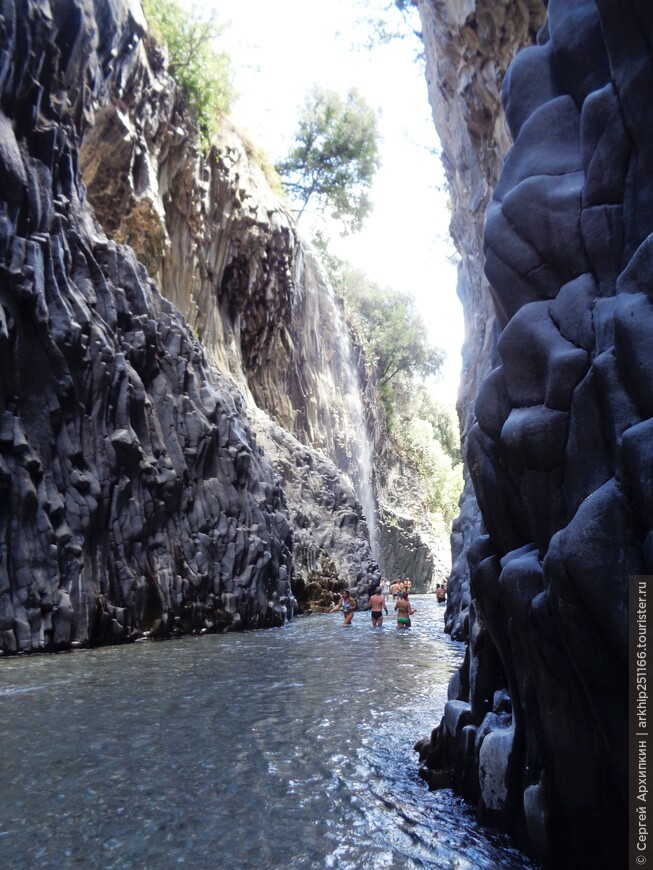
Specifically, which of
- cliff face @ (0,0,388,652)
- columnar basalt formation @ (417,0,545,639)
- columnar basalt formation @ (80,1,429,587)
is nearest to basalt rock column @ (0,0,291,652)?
cliff face @ (0,0,388,652)

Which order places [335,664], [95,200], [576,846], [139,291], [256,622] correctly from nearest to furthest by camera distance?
1. [576,846]
2. [335,664]
3. [139,291]
4. [256,622]
5. [95,200]

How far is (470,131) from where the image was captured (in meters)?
18.3

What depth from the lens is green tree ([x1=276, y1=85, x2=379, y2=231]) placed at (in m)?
38.4

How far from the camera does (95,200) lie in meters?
20.3

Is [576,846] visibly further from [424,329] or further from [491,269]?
[424,329]

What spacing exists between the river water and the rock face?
1.82ft

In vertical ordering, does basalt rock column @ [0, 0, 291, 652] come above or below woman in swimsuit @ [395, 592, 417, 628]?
above

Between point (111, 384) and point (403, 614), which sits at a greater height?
point (111, 384)

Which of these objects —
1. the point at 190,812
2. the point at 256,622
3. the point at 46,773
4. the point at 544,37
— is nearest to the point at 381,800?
the point at 190,812

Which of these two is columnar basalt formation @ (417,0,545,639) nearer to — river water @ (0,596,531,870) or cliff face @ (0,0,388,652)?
cliff face @ (0,0,388,652)

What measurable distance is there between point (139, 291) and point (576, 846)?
14.6 metres

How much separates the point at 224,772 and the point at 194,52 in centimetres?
2284

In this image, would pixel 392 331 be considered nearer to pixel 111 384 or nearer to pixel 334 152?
pixel 334 152

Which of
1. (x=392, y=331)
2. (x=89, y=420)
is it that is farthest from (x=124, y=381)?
(x=392, y=331)
